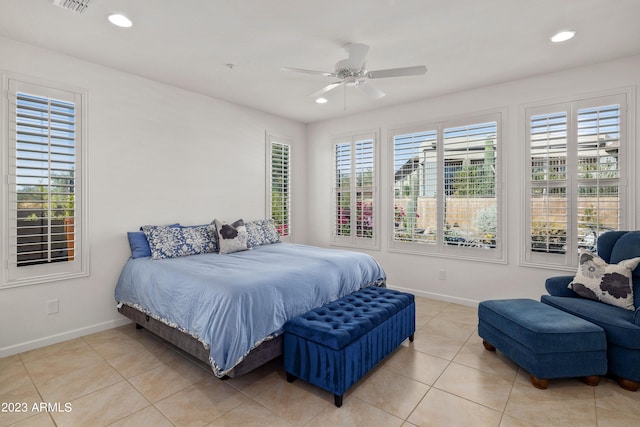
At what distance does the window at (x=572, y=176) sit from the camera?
3.33m

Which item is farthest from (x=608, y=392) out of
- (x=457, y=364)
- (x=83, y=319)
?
(x=83, y=319)

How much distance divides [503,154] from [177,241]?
3917 millimetres

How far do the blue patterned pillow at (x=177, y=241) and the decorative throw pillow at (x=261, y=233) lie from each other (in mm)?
591

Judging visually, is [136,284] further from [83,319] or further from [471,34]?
[471,34]

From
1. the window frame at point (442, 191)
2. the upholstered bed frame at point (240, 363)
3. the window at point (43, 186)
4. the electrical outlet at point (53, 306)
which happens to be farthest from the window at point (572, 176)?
the electrical outlet at point (53, 306)

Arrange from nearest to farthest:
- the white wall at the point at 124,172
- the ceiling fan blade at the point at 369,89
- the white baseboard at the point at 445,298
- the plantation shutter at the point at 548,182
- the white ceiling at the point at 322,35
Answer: the white ceiling at the point at 322,35, the white wall at the point at 124,172, the ceiling fan blade at the point at 369,89, the plantation shutter at the point at 548,182, the white baseboard at the point at 445,298

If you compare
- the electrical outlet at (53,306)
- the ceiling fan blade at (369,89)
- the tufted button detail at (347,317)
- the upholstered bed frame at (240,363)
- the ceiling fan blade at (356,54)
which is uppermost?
the ceiling fan blade at (356,54)

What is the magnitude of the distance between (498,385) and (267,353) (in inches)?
68.1

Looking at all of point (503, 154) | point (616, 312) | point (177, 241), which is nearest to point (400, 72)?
point (503, 154)

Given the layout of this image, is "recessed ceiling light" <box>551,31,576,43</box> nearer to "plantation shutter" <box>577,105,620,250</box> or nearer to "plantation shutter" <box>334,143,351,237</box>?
"plantation shutter" <box>577,105,620,250</box>

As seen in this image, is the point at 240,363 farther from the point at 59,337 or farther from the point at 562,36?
the point at 562,36

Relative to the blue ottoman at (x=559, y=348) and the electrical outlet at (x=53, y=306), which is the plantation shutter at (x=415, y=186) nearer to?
the blue ottoman at (x=559, y=348)

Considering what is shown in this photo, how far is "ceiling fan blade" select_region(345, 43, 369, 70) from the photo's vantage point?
2832mm

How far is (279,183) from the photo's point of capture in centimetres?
542
